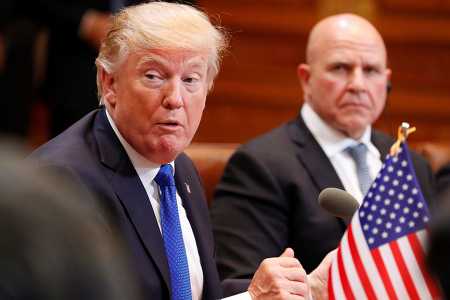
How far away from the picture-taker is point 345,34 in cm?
378

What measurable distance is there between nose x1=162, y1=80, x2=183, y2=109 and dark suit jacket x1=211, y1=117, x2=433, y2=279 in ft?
2.81

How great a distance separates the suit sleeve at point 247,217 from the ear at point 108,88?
87 cm

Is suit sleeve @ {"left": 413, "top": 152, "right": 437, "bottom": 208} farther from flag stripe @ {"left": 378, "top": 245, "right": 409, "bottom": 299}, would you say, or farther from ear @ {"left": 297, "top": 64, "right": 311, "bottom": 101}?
flag stripe @ {"left": 378, "top": 245, "right": 409, "bottom": 299}

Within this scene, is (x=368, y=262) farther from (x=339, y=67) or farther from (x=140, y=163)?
(x=339, y=67)

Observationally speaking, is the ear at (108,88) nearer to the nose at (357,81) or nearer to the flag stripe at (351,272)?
the flag stripe at (351,272)

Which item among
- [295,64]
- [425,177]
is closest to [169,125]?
[425,177]

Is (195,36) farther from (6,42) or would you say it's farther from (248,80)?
(248,80)

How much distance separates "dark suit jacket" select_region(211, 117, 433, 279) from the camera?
127 inches

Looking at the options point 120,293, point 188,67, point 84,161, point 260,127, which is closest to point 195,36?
point 188,67

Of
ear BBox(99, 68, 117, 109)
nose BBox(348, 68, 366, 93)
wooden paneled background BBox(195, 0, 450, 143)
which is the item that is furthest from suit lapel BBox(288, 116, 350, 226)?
wooden paneled background BBox(195, 0, 450, 143)

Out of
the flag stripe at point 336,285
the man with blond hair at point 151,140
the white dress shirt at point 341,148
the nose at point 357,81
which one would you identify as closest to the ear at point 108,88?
the man with blond hair at point 151,140

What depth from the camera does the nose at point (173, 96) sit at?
8.16 feet

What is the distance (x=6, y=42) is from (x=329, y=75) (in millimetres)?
1942

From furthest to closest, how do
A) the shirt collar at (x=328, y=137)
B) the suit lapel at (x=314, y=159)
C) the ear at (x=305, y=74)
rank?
the ear at (x=305, y=74)
the shirt collar at (x=328, y=137)
the suit lapel at (x=314, y=159)
